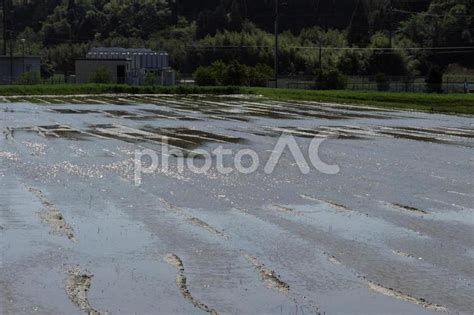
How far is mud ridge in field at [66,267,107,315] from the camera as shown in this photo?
7.54m

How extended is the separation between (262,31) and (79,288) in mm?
129943

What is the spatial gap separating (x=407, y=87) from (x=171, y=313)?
59347mm

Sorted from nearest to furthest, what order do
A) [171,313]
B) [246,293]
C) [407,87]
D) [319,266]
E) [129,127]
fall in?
[171,313], [246,293], [319,266], [129,127], [407,87]

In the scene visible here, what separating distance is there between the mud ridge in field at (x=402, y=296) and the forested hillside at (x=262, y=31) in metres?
74.4

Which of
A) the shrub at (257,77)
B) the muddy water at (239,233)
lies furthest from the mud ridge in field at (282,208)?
the shrub at (257,77)

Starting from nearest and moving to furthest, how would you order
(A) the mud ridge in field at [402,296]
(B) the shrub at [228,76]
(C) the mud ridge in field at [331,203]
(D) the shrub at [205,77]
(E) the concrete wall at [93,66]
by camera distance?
(A) the mud ridge in field at [402,296] < (C) the mud ridge in field at [331,203] < (D) the shrub at [205,77] < (B) the shrub at [228,76] < (E) the concrete wall at [93,66]

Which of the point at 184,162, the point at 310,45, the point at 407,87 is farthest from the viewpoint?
the point at 310,45

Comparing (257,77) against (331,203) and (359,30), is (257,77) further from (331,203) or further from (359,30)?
(331,203)

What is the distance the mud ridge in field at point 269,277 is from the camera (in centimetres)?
831

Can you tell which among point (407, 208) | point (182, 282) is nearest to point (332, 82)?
point (407, 208)

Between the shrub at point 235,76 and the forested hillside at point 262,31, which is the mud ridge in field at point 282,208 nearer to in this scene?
the shrub at point 235,76

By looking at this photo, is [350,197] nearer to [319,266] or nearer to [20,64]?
[319,266]

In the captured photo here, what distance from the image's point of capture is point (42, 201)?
1345cm

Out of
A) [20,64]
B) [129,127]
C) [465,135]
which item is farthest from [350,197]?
[20,64]
